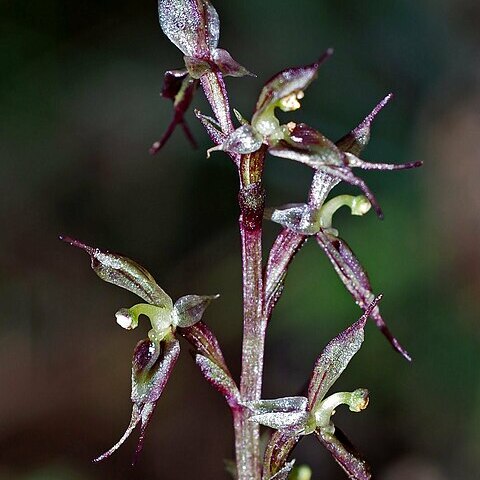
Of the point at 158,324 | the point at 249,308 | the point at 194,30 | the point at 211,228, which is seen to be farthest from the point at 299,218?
the point at 211,228

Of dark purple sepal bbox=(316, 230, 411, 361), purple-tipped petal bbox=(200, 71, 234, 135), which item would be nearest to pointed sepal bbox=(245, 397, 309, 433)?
dark purple sepal bbox=(316, 230, 411, 361)

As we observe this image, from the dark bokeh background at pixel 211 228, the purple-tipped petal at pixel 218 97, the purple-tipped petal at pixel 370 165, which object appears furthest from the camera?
the dark bokeh background at pixel 211 228

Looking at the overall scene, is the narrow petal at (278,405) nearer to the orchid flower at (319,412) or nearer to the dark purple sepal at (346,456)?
the orchid flower at (319,412)

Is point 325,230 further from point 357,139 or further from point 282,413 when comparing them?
point 282,413

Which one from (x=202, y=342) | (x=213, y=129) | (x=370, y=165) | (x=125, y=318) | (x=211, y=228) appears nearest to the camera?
(x=370, y=165)

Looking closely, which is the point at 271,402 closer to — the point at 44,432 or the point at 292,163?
the point at 44,432

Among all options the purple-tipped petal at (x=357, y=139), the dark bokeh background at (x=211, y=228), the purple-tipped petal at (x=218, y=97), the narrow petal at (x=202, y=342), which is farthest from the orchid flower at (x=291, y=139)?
the dark bokeh background at (x=211, y=228)
